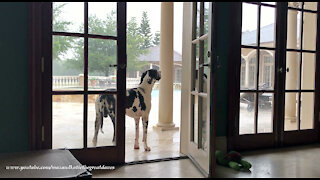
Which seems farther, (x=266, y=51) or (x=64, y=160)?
(x=266, y=51)

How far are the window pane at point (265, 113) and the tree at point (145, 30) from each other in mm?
5089

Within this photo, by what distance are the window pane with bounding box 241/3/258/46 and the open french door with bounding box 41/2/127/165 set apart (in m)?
1.44

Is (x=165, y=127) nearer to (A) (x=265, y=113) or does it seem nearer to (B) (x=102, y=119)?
(A) (x=265, y=113)

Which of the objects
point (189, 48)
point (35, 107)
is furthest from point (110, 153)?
point (189, 48)

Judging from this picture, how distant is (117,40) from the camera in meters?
2.34

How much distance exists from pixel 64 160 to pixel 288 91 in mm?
2727

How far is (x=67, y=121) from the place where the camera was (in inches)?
87.7

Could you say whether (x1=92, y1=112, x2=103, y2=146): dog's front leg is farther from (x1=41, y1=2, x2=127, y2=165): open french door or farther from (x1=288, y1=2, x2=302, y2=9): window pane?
(x1=288, y1=2, x2=302, y2=9): window pane

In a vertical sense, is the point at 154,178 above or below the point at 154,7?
below

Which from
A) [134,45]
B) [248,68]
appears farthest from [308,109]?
[134,45]

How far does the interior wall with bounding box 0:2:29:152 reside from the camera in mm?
2004

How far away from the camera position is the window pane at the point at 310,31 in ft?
11.0

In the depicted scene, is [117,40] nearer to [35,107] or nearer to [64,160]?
[35,107]

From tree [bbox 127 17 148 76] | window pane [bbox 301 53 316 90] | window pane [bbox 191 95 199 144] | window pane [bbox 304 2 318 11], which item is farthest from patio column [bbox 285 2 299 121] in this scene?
tree [bbox 127 17 148 76]
